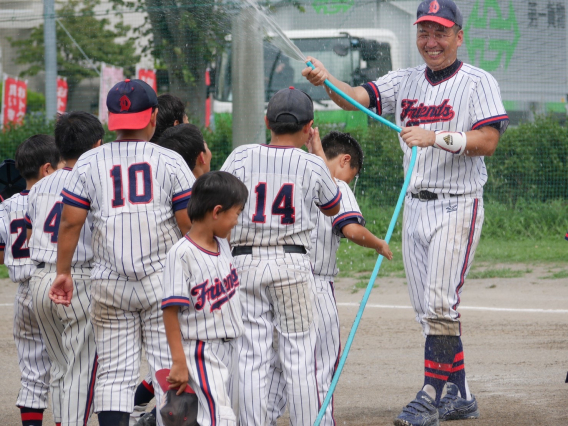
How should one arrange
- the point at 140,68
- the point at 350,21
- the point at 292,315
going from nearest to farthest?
the point at 292,315
the point at 350,21
the point at 140,68

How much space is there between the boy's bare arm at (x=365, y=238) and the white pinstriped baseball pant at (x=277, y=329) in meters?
0.27

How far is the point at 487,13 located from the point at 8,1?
23.5 feet

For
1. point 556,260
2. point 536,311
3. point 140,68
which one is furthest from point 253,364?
point 140,68

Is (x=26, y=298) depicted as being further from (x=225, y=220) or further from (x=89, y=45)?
(x=89, y=45)

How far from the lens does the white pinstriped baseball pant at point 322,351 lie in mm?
4039

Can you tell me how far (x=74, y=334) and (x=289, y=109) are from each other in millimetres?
1495

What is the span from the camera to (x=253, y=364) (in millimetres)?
3732

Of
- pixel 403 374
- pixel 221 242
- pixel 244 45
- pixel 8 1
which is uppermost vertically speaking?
pixel 8 1

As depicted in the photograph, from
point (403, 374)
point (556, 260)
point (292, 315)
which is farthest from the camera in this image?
point (556, 260)

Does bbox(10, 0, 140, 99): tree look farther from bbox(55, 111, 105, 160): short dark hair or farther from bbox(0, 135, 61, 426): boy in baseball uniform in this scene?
bbox(55, 111, 105, 160): short dark hair

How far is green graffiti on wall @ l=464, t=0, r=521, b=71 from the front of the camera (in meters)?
10.7

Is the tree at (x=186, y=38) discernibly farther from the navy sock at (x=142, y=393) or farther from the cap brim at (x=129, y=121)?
→ the cap brim at (x=129, y=121)

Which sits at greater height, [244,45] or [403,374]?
[244,45]

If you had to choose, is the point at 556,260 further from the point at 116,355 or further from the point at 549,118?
the point at 116,355
